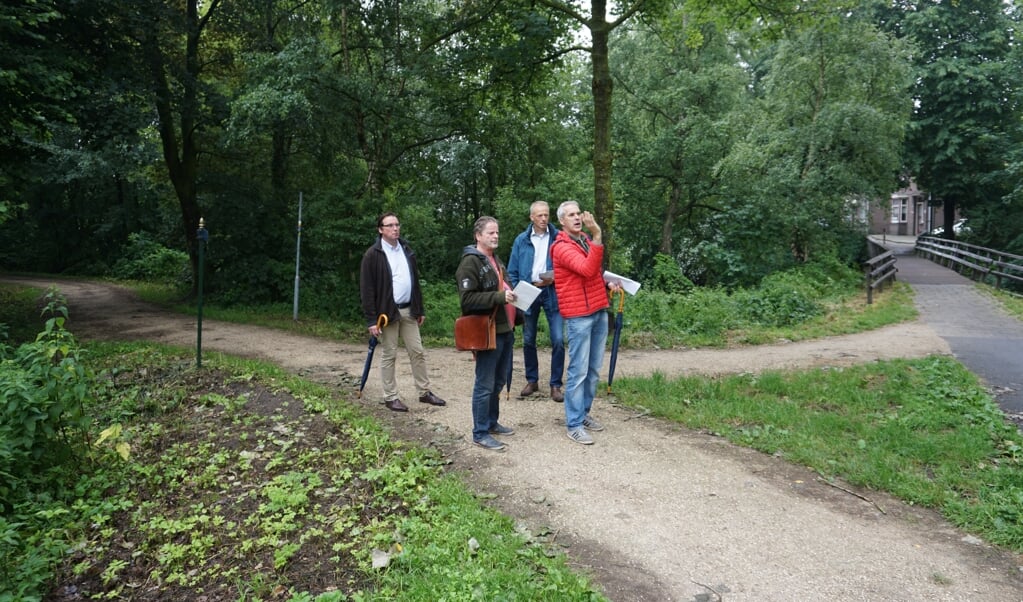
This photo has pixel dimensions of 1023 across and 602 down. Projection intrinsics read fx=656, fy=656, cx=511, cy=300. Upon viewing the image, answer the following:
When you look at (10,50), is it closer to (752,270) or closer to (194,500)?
(194,500)

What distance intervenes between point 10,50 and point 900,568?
11.4 meters

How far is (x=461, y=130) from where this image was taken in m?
13.6

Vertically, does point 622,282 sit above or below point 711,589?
above

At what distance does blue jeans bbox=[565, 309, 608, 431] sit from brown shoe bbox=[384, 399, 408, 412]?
1.70m

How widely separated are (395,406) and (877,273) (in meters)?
15.4

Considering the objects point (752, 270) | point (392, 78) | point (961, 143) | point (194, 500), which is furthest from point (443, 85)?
point (961, 143)

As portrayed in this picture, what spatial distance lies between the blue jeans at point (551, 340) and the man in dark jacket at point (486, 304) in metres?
1.08

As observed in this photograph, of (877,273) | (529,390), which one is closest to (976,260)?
(877,273)

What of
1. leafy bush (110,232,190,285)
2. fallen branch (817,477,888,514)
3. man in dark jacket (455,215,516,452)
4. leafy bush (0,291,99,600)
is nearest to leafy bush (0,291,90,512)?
leafy bush (0,291,99,600)

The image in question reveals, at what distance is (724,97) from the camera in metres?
21.3

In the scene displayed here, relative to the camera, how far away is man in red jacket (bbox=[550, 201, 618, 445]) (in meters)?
5.21

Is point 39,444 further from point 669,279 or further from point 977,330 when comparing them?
point 977,330

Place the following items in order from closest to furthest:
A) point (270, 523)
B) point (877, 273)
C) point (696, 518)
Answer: point (696, 518) → point (270, 523) → point (877, 273)

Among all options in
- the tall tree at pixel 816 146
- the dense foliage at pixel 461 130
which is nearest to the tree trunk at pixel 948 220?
the dense foliage at pixel 461 130
